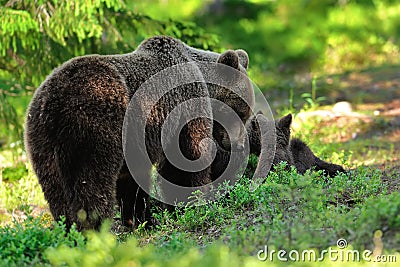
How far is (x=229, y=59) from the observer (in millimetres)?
7023

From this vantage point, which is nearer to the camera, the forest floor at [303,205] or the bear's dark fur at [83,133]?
the forest floor at [303,205]

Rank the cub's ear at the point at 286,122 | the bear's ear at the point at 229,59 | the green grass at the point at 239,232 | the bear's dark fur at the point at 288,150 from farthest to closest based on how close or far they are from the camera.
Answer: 1. the cub's ear at the point at 286,122
2. the bear's dark fur at the point at 288,150
3. the bear's ear at the point at 229,59
4. the green grass at the point at 239,232

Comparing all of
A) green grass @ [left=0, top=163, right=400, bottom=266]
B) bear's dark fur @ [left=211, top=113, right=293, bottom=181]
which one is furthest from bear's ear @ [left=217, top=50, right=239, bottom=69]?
green grass @ [left=0, top=163, right=400, bottom=266]

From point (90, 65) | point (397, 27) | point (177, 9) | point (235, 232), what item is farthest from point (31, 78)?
point (397, 27)

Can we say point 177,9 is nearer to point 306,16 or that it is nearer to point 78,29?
point 306,16

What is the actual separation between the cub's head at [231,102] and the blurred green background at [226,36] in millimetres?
2224

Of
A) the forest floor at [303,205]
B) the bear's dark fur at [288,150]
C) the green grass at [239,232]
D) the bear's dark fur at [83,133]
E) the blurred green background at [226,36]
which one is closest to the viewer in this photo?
the green grass at [239,232]

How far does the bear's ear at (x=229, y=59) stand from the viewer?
6.98 metres

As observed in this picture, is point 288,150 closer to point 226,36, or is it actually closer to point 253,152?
point 253,152

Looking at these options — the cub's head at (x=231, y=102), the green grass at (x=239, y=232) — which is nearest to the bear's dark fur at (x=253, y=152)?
the cub's head at (x=231, y=102)

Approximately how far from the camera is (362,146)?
10.5 meters

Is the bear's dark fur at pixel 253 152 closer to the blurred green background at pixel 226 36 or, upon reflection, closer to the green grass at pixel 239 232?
the green grass at pixel 239 232

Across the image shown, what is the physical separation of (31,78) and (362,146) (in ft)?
17.4

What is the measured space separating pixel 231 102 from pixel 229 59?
19.1 inches
